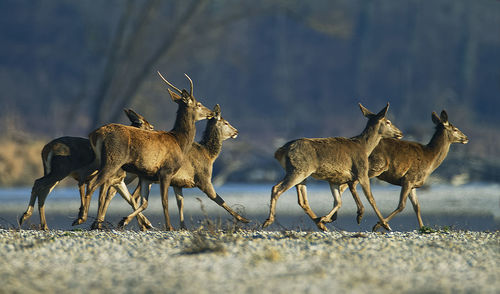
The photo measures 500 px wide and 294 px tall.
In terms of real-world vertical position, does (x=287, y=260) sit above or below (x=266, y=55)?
below

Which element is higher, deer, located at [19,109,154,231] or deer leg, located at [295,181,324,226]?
deer, located at [19,109,154,231]

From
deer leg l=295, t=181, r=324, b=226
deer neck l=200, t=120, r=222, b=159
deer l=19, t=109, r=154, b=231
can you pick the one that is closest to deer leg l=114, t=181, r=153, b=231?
deer l=19, t=109, r=154, b=231

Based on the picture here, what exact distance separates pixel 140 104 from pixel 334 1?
26.7m

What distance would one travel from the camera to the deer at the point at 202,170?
13.1 meters

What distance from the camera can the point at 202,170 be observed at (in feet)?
43.7

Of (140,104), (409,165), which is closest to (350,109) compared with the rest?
(140,104)

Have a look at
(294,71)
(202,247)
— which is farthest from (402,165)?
(294,71)

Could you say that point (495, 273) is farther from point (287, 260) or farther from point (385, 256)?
point (287, 260)

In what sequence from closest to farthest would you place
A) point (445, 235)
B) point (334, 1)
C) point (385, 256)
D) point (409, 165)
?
point (385, 256) → point (445, 235) → point (409, 165) → point (334, 1)

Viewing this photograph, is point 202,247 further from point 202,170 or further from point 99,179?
point 202,170

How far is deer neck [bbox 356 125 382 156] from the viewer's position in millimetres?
13562

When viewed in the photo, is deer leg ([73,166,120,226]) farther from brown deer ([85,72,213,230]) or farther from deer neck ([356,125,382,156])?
deer neck ([356,125,382,156])

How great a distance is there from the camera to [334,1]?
5756 centimetres

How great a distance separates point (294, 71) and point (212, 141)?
45794 millimetres
